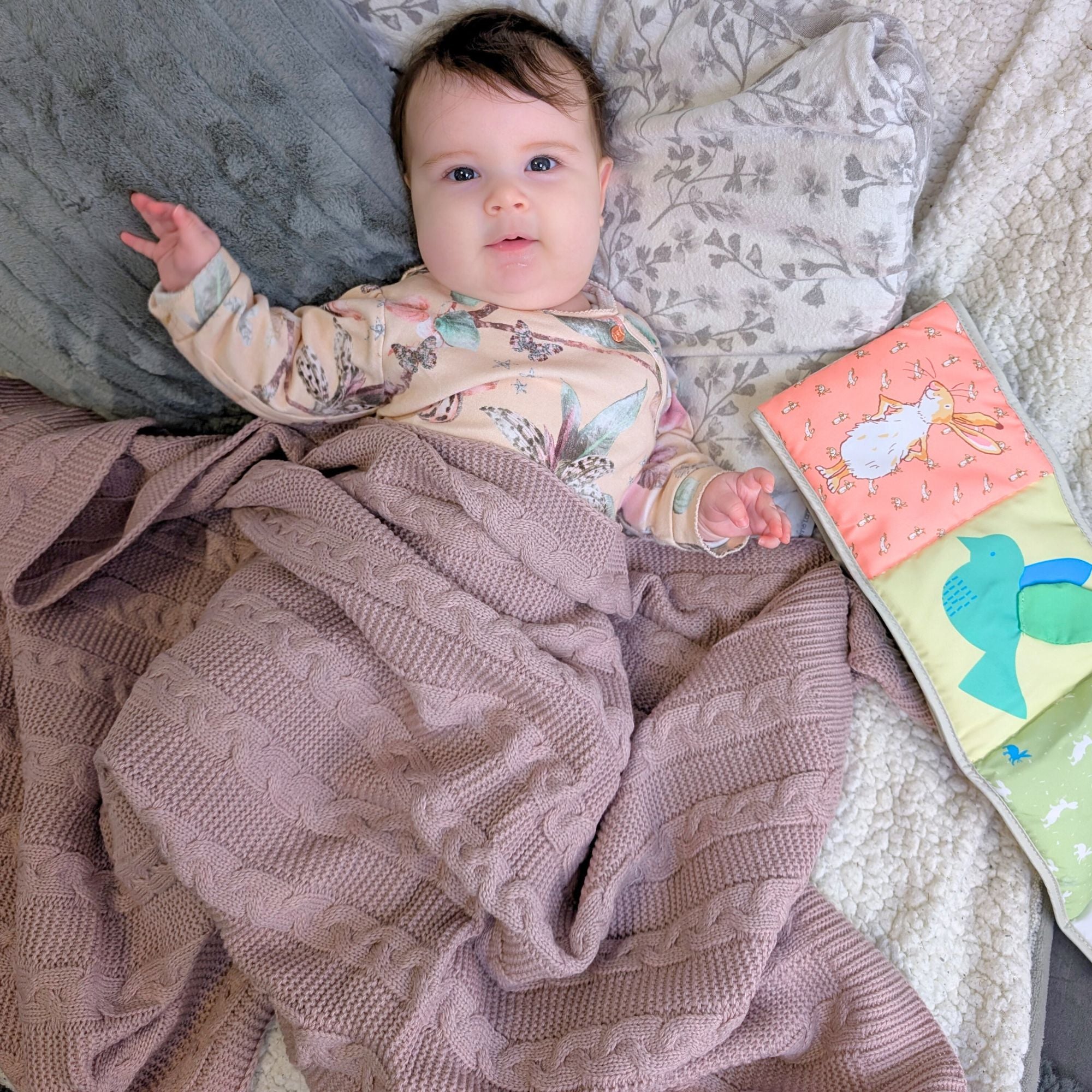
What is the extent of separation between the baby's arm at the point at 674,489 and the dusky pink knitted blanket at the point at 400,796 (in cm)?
12

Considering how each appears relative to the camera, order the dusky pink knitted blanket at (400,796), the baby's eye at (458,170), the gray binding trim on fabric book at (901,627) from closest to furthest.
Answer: the dusky pink knitted blanket at (400,796), the gray binding trim on fabric book at (901,627), the baby's eye at (458,170)

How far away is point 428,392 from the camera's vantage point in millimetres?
1095

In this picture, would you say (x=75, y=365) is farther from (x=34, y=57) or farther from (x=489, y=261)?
(x=489, y=261)

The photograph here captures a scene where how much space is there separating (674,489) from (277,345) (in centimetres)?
51

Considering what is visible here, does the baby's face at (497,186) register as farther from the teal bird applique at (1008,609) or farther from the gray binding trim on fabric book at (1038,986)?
the gray binding trim on fabric book at (1038,986)

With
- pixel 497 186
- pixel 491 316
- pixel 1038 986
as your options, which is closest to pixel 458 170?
pixel 497 186

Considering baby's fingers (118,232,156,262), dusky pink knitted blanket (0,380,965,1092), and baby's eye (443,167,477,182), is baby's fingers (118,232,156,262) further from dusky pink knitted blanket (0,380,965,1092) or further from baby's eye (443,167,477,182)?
baby's eye (443,167,477,182)

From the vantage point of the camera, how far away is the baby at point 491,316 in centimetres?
106

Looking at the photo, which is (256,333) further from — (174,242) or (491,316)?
(491,316)

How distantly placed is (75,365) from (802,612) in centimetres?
91

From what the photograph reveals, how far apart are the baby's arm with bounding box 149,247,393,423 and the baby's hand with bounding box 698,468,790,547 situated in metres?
0.41

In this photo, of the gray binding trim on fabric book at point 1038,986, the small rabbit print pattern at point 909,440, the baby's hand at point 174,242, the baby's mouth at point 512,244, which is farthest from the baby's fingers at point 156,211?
the gray binding trim on fabric book at point 1038,986

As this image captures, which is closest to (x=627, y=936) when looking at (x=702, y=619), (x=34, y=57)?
(x=702, y=619)

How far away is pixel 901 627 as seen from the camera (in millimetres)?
1045
